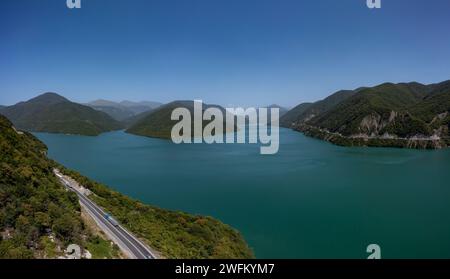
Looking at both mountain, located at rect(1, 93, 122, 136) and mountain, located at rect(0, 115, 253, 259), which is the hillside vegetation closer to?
mountain, located at rect(0, 115, 253, 259)

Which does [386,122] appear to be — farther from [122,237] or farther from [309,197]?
[122,237]

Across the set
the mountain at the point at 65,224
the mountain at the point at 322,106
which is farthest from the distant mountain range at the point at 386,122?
the mountain at the point at 65,224

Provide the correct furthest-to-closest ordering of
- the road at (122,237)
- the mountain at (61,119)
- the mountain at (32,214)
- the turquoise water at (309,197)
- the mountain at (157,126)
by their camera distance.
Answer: the mountain at (61,119), the mountain at (157,126), the turquoise water at (309,197), the road at (122,237), the mountain at (32,214)

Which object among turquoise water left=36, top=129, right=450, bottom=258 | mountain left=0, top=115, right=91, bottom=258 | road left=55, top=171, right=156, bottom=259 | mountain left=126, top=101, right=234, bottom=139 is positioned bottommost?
turquoise water left=36, top=129, right=450, bottom=258

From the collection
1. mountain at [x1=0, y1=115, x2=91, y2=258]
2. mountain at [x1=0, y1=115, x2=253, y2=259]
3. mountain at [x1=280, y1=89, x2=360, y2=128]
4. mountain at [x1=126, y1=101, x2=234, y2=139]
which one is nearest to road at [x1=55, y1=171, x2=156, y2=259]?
mountain at [x1=0, y1=115, x2=253, y2=259]

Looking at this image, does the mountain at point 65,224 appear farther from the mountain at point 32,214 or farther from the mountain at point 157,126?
the mountain at point 157,126

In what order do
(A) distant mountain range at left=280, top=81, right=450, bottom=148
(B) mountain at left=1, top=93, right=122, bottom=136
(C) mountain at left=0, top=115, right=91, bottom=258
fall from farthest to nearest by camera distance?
(B) mountain at left=1, top=93, right=122, bottom=136, (A) distant mountain range at left=280, top=81, right=450, bottom=148, (C) mountain at left=0, top=115, right=91, bottom=258

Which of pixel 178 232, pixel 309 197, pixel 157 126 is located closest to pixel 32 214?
pixel 178 232
